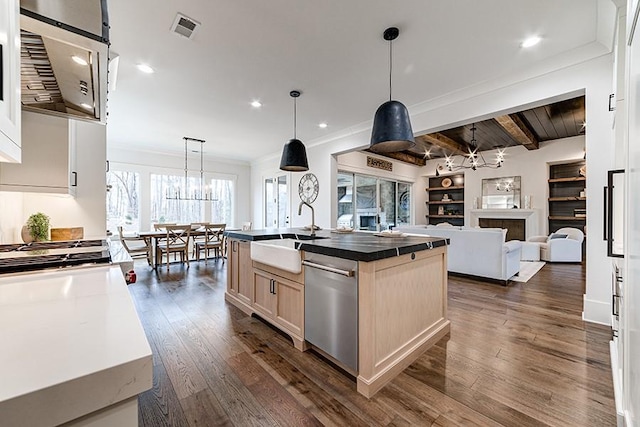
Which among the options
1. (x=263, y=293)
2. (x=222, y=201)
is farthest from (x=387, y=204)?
(x=263, y=293)

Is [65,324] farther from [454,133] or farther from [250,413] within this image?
[454,133]

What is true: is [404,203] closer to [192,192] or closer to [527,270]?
[527,270]

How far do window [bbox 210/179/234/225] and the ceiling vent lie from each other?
5.62 metres

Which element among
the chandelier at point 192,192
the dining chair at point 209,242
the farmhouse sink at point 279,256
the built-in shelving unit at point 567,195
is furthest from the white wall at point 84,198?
the built-in shelving unit at point 567,195

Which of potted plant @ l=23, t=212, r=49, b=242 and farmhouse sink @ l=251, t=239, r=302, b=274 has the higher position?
potted plant @ l=23, t=212, r=49, b=242

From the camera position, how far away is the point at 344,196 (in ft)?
23.1

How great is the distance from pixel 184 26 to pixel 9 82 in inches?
76.4

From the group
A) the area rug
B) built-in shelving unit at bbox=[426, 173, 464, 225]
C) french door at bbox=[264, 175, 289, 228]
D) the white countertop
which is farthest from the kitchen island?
built-in shelving unit at bbox=[426, 173, 464, 225]

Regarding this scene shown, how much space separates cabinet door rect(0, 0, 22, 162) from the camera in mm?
788

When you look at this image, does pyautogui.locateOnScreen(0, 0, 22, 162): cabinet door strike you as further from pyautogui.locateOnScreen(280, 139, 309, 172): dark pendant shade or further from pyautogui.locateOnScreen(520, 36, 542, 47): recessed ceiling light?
pyautogui.locateOnScreen(520, 36, 542, 47): recessed ceiling light

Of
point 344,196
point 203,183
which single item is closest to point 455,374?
point 344,196

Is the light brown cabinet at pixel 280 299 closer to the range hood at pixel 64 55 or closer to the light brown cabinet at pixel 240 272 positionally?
the light brown cabinet at pixel 240 272

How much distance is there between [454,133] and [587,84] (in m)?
3.39

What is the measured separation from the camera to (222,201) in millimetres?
7953
